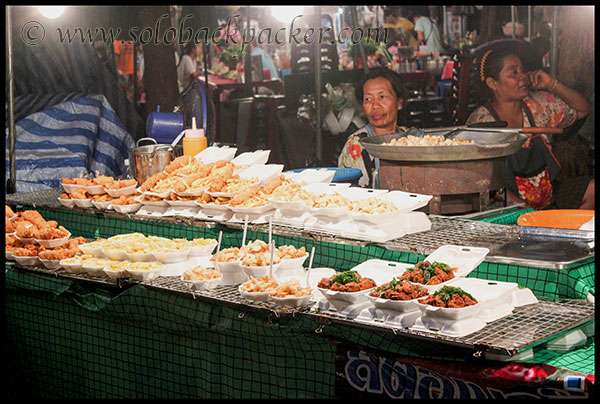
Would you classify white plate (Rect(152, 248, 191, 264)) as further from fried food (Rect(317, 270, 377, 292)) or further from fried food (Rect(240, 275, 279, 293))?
fried food (Rect(317, 270, 377, 292))

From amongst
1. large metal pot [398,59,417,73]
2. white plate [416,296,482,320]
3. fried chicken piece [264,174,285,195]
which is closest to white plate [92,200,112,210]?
fried chicken piece [264,174,285,195]

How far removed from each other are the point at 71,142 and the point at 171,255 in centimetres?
588

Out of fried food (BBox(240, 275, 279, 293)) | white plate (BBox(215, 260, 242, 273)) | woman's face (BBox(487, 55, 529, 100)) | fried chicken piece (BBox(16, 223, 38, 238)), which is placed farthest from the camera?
woman's face (BBox(487, 55, 529, 100))

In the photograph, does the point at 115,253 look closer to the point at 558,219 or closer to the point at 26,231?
the point at 26,231

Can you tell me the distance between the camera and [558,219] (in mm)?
4207

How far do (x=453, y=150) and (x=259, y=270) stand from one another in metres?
1.76

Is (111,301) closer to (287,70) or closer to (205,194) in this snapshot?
(205,194)

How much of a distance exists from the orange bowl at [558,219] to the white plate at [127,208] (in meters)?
2.37

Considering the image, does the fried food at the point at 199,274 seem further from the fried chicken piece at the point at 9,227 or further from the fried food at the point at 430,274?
the fried chicken piece at the point at 9,227

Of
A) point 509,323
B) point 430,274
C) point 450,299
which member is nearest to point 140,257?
point 430,274

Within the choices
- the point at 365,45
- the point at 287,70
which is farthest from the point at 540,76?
the point at 287,70

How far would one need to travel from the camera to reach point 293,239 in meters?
4.03

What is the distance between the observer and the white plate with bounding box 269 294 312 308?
10.2 feet

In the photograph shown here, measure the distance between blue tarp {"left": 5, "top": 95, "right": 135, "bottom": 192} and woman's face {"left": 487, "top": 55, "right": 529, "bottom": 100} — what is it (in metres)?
4.61
